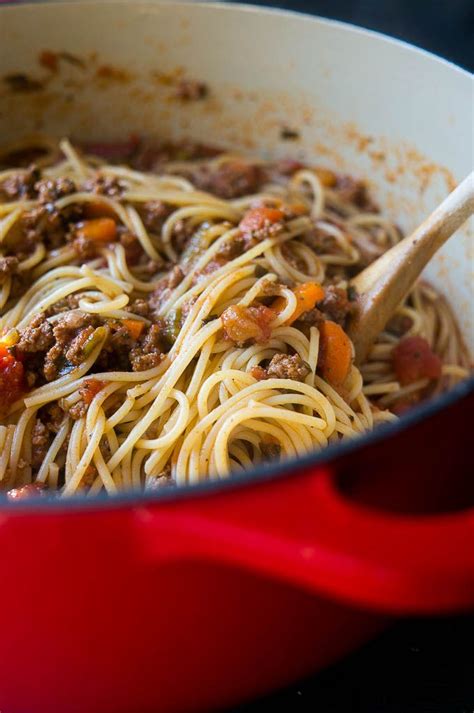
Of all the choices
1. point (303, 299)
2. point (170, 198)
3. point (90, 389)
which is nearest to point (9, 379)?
point (90, 389)

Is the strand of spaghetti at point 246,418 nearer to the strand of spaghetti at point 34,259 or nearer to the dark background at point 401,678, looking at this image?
the dark background at point 401,678

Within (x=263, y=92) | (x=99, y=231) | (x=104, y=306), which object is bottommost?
(x=104, y=306)

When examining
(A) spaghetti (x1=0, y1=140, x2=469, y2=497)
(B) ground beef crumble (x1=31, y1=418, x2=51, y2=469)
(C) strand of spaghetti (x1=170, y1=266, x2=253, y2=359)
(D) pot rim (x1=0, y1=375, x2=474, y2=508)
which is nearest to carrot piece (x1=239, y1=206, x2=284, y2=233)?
(A) spaghetti (x1=0, y1=140, x2=469, y2=497)

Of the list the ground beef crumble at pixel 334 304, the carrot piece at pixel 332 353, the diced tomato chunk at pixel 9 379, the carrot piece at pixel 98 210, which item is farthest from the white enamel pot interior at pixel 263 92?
the diced tomato chunk at pixel 9 379

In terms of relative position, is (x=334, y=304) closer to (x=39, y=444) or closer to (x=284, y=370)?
(x=284, y=370)

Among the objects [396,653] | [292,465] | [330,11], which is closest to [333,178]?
[330,11]

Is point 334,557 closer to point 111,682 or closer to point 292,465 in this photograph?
point 292,465
